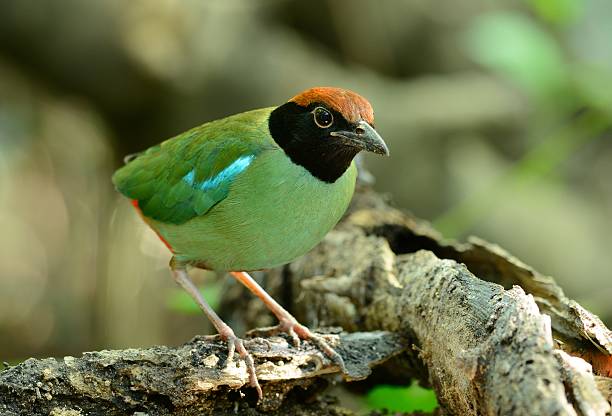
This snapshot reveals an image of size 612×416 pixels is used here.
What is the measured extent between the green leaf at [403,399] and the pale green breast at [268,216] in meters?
0.79

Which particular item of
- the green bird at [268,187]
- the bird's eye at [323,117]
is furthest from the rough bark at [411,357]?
the bird's eye at [323,117]

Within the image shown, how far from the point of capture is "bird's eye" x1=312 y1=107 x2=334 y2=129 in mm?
3471

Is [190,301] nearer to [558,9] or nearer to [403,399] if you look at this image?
[403,399]

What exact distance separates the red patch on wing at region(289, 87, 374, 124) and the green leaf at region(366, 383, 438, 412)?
4.18ft


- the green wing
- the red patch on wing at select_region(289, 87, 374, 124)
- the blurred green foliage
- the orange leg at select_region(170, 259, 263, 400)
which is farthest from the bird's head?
the blurred green foliage

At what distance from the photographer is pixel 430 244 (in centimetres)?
406

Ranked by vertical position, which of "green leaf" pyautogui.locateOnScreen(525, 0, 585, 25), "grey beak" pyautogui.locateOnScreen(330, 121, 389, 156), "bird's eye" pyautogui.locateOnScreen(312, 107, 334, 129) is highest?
"green leaf" pyautogui.locateOnScreen(525, 0, 585, 25)

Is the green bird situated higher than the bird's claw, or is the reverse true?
the green bird

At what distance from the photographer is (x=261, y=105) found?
24.1 feet

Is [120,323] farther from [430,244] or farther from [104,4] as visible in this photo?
[430,244]

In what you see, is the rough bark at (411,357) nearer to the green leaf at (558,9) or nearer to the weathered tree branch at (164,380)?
the weathered tree branch at (164,380)

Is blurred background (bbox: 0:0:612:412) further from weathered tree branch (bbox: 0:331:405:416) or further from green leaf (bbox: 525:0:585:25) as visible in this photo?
weathered tree branch (bbox: 0:331:405:416)

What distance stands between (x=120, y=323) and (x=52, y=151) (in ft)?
10.4

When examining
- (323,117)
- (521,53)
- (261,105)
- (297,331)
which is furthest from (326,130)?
(261,105)
